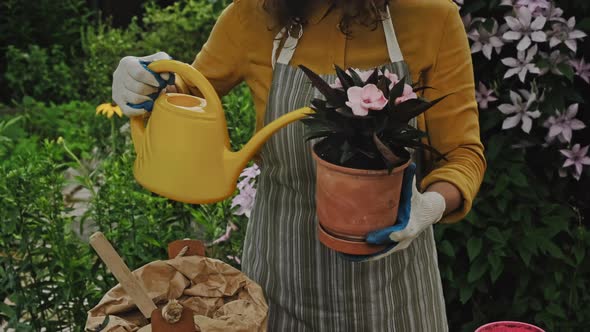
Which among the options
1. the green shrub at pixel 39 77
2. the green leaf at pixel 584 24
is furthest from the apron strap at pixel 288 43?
the green shrub at pixel 39 77

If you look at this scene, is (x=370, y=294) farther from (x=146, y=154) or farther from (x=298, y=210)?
(x=146, y=154)

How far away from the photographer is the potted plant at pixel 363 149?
4.77ft

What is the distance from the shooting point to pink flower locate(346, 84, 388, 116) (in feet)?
4.71

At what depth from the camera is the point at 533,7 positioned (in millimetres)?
2826

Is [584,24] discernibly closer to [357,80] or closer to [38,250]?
[357,80]

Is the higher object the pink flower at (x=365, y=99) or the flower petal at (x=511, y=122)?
the pink flower at (x=365, y=99)

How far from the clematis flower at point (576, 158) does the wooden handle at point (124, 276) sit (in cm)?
177

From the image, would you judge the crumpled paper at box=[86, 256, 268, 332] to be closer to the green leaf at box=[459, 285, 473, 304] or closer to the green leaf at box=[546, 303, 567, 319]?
the green leaf at box=[459, 285, 473, 304]

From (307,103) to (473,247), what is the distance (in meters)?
1.33

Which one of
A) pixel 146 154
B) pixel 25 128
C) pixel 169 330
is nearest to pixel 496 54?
pixel 146 154

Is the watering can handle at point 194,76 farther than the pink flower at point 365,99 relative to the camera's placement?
Yes

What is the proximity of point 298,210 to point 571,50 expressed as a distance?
1.44 m

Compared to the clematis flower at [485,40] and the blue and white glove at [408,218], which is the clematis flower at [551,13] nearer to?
the clematis flower at [485,40]

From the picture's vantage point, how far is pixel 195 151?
1593 mm
